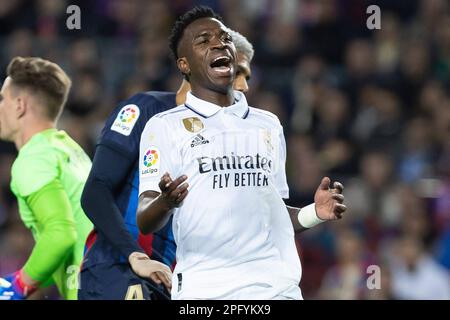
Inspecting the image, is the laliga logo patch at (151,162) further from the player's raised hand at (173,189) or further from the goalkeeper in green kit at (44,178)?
the goalkeeper in green kit at (44,178)

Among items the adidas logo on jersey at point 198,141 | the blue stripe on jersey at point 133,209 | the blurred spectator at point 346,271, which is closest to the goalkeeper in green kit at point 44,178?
the blue stripe on jersey at point 133,209

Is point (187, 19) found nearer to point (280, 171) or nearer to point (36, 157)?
point (280, 171)

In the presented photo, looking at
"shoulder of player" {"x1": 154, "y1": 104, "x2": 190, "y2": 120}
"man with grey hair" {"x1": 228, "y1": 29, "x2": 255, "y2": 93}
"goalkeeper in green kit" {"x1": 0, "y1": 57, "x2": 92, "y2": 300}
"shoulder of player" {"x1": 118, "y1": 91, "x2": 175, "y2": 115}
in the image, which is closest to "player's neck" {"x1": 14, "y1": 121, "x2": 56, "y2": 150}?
"goalkeeper in green kit" {"x1": 0, "y1": 57, "x2": 92, "y2": 300}

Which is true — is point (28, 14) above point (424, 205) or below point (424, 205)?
above

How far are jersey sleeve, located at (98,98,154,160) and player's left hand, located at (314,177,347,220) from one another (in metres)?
0.90

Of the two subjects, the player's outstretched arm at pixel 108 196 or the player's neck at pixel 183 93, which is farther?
the player's neck at pixel 183 93

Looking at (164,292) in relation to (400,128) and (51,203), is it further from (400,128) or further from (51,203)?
(400,128)

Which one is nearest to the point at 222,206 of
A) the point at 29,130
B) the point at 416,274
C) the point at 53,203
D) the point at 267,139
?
the point at 267,139

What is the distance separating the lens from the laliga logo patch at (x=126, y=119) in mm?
4754

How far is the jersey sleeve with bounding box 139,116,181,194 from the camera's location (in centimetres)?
405

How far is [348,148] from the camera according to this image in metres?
9.56

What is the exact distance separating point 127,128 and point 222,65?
2.24 feet

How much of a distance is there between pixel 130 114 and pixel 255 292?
1.16 m
